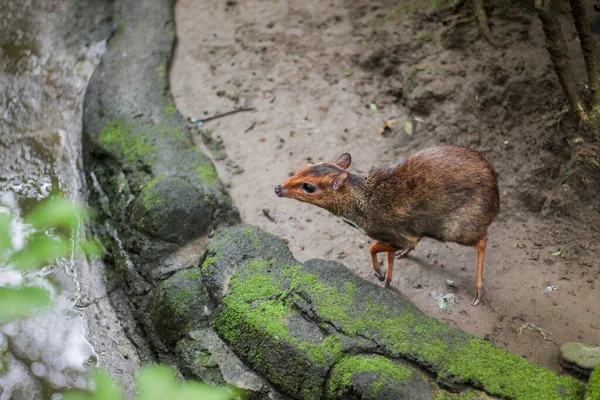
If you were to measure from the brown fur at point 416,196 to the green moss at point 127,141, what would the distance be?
1649 millimetres

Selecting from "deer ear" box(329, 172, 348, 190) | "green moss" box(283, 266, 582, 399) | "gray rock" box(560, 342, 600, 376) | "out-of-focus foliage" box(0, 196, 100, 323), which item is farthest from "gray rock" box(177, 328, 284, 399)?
"out-of-focus foliage" box(0, 196, 100, 323)

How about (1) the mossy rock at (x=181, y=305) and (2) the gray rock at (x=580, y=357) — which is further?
(1) the mossy rock at (x=181, y=305)

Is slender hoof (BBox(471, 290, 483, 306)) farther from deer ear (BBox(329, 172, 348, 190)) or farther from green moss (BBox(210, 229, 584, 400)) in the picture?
deer ear (BBox(329, 172, 348, 190))

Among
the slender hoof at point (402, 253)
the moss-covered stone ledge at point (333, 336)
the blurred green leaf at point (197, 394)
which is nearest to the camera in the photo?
the blurred green leaf at point (197, 394)

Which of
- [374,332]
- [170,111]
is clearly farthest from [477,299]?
[170,111]

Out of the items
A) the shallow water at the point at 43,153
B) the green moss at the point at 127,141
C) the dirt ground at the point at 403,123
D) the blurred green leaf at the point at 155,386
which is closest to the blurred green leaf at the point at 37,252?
the blurred green leaf at the point at 155,386

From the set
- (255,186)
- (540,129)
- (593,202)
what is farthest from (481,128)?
(255,186)

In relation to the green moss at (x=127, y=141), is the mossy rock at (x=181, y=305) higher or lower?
lower

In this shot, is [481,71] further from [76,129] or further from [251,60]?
[76,129]

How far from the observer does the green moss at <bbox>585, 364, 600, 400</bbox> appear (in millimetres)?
3344

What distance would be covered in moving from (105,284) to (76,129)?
2363 mm

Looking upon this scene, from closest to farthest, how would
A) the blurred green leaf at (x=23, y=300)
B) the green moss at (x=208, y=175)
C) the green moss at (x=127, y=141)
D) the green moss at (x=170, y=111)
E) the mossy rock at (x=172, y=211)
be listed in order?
the blurred green leaf at (x=23, y=300) < the mossy rock at (x=172, y=211) < the green moss at (x=208, y=175) < the green moss at (x=127, y=141) < the green moss at (x=170, y=111)

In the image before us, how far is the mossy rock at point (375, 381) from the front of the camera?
356 cm

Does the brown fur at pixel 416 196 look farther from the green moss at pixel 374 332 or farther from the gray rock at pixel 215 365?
the gray rock at pixel 215 365
